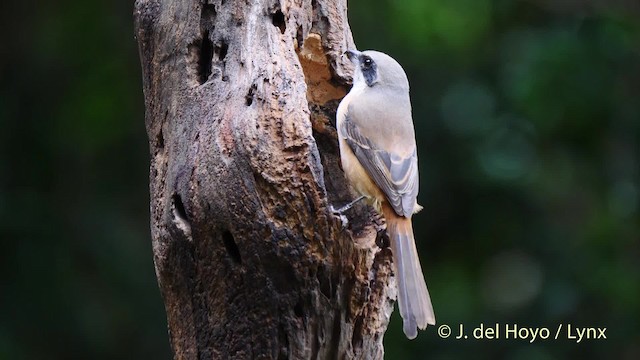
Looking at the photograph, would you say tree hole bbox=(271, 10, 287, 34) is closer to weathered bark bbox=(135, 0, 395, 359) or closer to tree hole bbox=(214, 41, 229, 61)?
weathered bark bbox=(135, 0, 395, 359)

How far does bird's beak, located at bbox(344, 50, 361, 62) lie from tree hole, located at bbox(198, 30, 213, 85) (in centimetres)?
79

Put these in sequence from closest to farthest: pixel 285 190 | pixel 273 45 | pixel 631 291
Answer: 1. pixel 285 190
2. pixel 273 45
3. pixel 631 291

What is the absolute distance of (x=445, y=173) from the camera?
9.27m

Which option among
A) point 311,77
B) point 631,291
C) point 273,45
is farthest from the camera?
point 631,291

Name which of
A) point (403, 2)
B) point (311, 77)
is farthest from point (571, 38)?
point (311, 77)

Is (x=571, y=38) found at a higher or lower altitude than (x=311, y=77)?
higher

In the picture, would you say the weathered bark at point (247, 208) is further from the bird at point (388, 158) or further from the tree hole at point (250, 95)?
the bird at point (388, 158)

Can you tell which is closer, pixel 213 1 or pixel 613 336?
pixel 213 1

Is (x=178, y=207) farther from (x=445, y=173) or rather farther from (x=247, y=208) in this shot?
(x=445, y=173)

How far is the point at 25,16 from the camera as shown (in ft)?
31.0

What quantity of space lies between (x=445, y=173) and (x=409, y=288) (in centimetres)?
452

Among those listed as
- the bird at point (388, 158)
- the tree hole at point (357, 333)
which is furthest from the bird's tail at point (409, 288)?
the tree hole at point (357, 333)

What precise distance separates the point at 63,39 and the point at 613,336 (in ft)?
16.9

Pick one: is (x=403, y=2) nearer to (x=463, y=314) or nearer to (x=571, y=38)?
(x=571, y=38)
